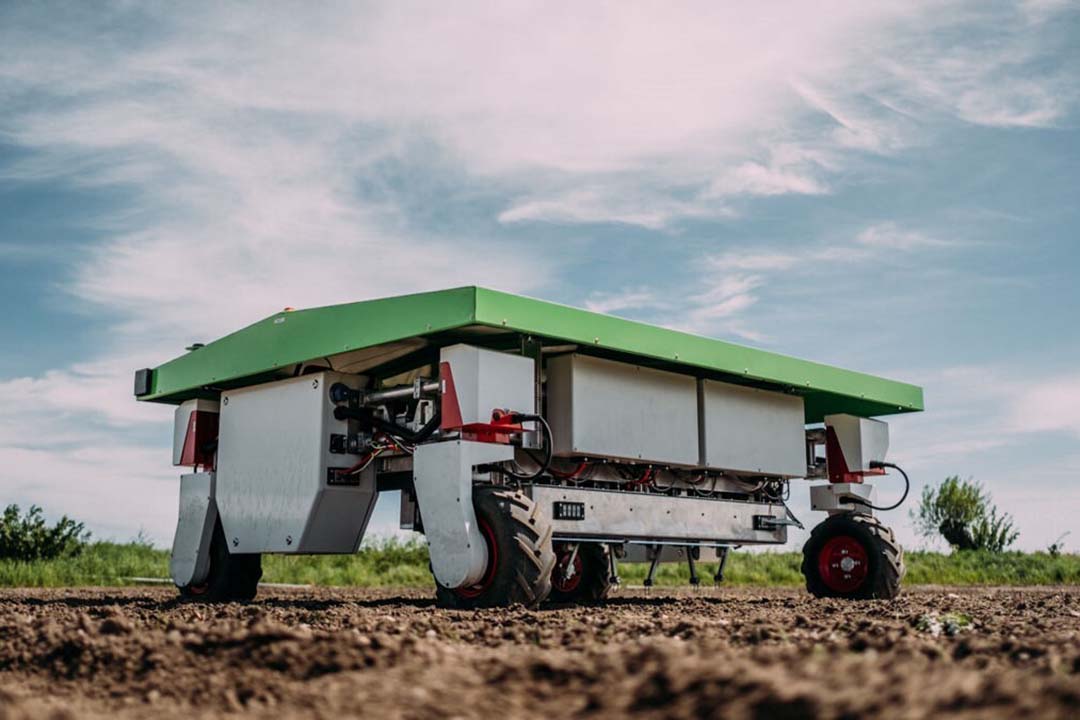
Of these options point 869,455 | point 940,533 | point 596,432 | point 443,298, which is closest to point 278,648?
point 443,298

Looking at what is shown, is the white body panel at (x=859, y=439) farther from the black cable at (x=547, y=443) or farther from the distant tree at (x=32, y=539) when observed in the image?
the distant tree at (x=32, y=539)

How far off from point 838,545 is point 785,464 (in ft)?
2.47

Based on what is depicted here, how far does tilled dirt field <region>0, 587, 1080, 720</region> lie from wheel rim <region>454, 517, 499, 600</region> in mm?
969

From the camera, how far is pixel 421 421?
714 centimetres

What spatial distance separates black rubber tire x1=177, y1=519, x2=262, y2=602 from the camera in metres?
8.65

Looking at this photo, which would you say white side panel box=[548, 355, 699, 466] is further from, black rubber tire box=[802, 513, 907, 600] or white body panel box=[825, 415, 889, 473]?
white body panel box=[825, 415, 889, 473]

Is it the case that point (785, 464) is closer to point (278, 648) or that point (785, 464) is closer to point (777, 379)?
point (777, 379)

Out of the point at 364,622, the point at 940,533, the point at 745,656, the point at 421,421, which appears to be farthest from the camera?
Answer: the point at 940,533

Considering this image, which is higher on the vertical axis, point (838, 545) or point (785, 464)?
point (785, 464)

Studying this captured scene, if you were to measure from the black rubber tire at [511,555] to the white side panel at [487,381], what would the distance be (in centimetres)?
50

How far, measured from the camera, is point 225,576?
8648mm

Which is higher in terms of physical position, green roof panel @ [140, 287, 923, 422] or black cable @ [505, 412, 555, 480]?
green roof panel @ [140, 287, 923, 422]

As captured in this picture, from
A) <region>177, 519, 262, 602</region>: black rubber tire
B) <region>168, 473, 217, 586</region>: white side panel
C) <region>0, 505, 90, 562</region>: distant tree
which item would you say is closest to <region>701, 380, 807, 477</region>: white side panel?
<region>177, 519, 262, 602</region>: black rubber tire

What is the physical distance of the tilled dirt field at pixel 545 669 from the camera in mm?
2369
